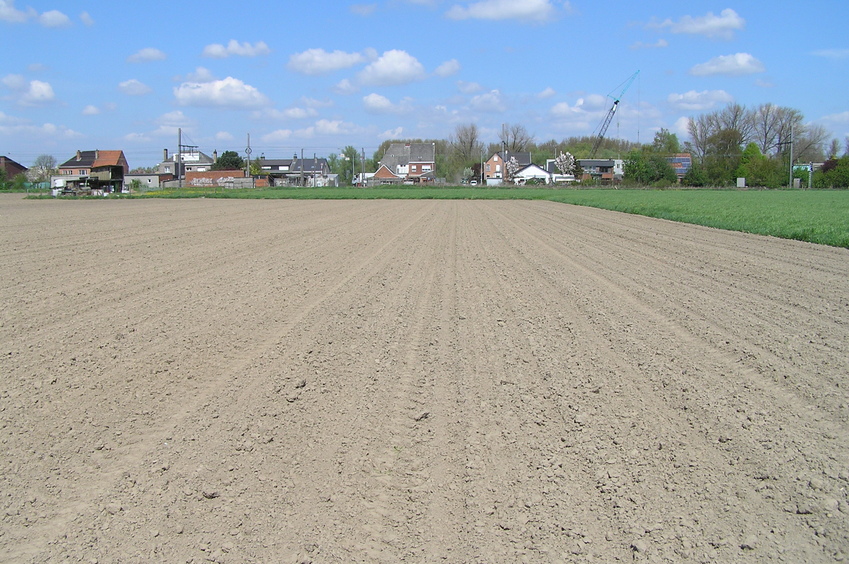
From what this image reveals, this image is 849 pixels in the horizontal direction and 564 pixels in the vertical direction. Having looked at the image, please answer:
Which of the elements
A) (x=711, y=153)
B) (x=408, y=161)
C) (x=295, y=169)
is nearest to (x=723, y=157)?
(x=711, y=153)

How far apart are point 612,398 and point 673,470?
1.34 meters

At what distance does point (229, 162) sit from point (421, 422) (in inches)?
5280

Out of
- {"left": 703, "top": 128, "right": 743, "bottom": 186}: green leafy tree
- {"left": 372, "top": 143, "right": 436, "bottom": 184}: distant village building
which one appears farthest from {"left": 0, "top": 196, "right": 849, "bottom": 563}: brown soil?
{"left": 372, "top": 143, "right": 436, "bottom": 184}: distant village building

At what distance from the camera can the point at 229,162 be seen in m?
132

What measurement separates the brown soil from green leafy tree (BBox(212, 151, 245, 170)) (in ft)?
412

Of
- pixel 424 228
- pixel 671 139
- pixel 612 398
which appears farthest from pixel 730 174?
pixel 612 398

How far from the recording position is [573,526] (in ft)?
12.4

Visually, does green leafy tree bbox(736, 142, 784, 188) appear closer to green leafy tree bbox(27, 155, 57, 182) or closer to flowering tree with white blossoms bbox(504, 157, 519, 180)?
flowering tree with white blossoms bbox(504, 157, 519, 180)

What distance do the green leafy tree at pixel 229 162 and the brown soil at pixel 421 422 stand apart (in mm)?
125625

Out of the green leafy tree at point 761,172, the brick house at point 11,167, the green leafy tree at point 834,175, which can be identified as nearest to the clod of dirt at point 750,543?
the green leafy tree at point 834,175

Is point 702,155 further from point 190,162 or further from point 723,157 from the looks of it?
point 190,162

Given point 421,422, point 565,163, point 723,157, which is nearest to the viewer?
point 421,422

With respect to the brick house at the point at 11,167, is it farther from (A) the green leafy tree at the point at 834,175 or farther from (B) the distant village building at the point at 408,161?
(A) the green leafy tree at the point at 834,175

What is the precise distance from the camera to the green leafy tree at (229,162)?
13112cm
